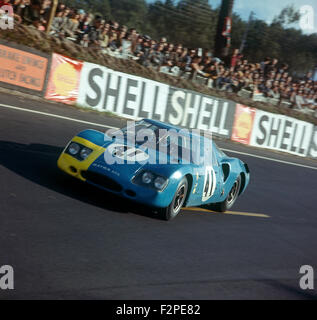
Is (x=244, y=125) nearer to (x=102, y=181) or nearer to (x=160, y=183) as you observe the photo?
(x=160, y=183)

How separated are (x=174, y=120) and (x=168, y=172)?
11179 millimetres

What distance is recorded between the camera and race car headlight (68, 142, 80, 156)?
7.23 m

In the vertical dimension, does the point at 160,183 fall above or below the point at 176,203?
above

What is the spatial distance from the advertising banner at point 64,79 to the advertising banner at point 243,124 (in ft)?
21.3

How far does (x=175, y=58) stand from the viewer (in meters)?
20.3

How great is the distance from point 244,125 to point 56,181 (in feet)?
44.2

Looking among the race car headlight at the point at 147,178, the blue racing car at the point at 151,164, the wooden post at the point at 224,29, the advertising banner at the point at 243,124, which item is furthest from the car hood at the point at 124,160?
the wooden post at the point at 224,29

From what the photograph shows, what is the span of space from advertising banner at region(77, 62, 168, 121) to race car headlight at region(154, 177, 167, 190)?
32.2ft

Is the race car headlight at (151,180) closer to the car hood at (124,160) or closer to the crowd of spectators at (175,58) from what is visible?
the car hood at (124,160)

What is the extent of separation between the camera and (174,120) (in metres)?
18.0

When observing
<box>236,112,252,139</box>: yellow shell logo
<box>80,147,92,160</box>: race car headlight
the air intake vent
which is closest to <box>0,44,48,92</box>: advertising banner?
<box>236,112,252,139</box>: yellow shell logo

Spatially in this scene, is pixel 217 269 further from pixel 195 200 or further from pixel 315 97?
pixel 315 97

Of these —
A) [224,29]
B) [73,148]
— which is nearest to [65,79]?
[73,148]

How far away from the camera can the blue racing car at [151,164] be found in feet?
22.6
